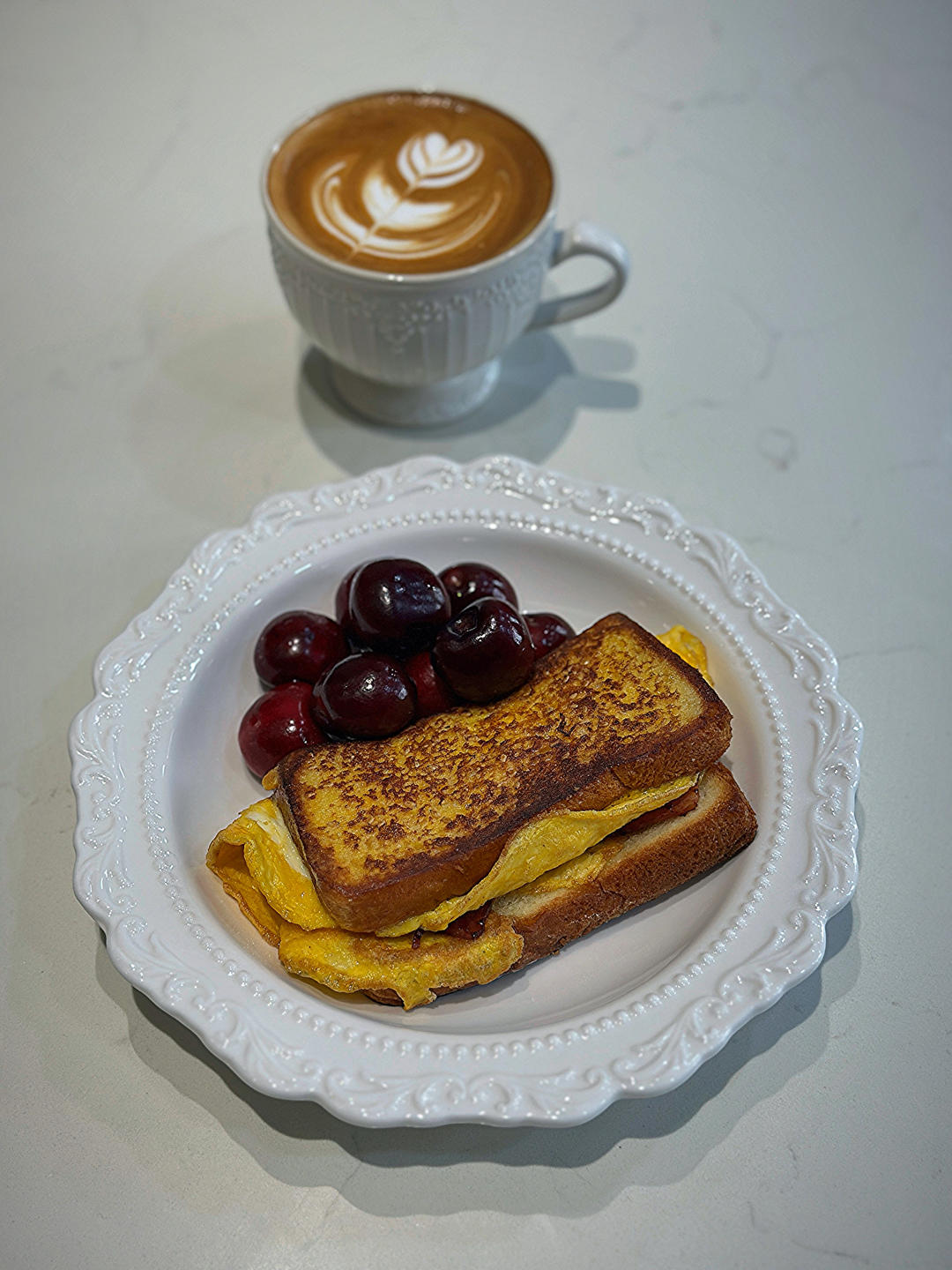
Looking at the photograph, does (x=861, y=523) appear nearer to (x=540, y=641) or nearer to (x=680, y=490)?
(x=680, y=490)

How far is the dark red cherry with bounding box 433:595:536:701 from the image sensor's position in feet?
4.76

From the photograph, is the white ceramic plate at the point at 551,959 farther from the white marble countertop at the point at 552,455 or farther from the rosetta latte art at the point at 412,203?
the rosetta latte art at the point at 412,203

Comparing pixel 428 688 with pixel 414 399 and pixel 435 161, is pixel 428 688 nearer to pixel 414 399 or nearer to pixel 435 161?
pixel 414 399

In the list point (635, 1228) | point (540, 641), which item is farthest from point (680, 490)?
point (635, 1228)

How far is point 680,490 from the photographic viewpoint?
2.04m

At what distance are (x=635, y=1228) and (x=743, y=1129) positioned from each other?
0.17 metres

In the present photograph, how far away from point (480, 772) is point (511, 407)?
3.19ft

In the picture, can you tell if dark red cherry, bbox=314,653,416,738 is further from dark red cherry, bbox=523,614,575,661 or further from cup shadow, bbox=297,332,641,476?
cup shadow, bbox=297,332,641,476

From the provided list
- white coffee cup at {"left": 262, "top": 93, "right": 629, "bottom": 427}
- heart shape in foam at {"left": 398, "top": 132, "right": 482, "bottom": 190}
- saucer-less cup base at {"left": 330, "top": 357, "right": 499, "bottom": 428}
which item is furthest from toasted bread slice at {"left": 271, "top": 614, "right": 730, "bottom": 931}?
heart shape in foam at {"left": 398, "top": 132, "right": 482, "bottom": 190}

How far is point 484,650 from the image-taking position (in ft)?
4.75

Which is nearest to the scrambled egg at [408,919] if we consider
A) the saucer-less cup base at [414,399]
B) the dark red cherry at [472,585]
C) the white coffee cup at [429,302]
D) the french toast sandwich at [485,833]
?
the french toast sandwich at [485,833]

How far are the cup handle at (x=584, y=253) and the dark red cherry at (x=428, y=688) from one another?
80 centimetres

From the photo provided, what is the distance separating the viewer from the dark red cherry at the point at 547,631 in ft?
5.31

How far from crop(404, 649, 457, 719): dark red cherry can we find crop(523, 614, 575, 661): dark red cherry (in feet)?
0.52
